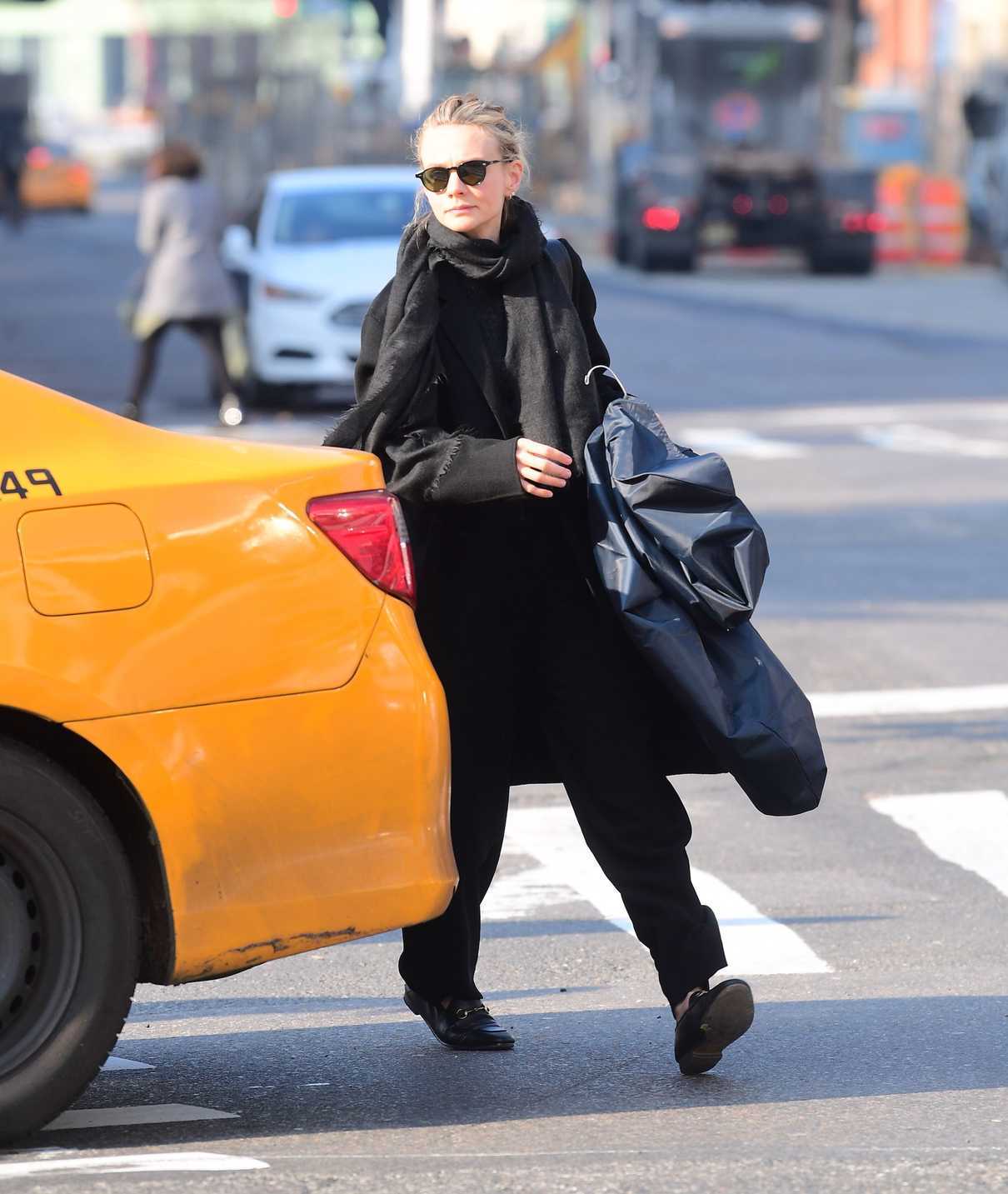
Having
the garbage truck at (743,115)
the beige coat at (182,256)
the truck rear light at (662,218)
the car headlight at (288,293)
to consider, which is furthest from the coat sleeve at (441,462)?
the garbage truck at (743,115)

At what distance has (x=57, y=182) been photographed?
241 feet

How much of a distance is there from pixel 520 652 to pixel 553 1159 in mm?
1004

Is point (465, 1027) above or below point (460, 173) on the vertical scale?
below

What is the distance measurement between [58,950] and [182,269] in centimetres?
1333

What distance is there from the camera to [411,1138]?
4.42 m

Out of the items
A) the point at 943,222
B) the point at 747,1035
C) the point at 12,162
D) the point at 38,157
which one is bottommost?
the point at 38,157

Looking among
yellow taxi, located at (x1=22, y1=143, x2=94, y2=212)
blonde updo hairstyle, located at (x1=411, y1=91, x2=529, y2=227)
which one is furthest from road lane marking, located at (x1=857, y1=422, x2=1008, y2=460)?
yellow taxi, located at (x1=22, y1=143, x2=94, y2=212)

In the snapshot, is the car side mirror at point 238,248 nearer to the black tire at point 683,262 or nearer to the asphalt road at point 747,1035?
the asphalt road at point 747,1035

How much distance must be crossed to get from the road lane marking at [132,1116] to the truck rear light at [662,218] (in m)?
31.1

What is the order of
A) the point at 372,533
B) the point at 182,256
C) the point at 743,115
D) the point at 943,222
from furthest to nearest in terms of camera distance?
the point at 943,222, the point at 743,115, the point at 182,256, the point at 372,533

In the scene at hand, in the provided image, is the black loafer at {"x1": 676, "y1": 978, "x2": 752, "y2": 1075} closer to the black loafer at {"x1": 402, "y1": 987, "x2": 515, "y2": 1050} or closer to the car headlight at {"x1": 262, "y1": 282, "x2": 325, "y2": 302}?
the black loafer at {"x1": 402, "y1": 987, "x2": 515, "y2": 1050}

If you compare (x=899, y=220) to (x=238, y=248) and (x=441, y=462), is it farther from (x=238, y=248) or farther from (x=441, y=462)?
(x=441, y=462)

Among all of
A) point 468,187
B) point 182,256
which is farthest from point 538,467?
point 182,256

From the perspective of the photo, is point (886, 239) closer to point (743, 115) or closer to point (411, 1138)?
point (743, 115)
